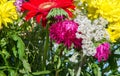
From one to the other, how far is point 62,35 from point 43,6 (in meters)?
0.15

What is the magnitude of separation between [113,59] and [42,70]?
0.28 metres

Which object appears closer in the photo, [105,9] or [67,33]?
[67,33]

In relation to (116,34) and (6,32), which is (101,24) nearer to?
(116,34)

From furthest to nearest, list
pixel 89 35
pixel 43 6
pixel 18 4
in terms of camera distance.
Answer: pixel 18 4
pixel 43 6
pixel 89 35

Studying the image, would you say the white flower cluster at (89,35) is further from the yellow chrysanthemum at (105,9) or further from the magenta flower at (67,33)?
the yellow chrysanthemum at (105,9)

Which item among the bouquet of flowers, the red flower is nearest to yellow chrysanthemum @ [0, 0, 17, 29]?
the bouquet of flowers

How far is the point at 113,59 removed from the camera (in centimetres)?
166

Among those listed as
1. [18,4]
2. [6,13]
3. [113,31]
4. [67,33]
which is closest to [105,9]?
[113,31]

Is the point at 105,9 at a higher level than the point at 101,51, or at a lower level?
higher

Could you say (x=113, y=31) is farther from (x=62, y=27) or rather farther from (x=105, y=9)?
(x=62, y=27)

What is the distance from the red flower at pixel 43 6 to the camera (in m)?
1.35

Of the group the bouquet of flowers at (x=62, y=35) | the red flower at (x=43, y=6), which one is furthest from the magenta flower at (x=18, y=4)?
the red flower at (x=43, y=6)

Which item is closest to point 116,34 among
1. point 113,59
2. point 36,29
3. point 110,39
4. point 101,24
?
point 110,39

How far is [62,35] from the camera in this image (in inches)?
50.7
